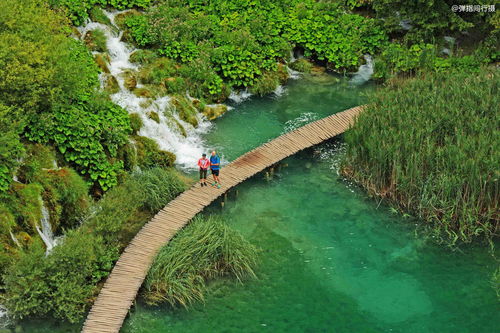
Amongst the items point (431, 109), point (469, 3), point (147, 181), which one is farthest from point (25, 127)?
point (469, 3)

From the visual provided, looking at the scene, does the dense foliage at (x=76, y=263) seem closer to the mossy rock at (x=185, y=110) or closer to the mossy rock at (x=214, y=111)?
the mossy rock at (x=185, y=110)

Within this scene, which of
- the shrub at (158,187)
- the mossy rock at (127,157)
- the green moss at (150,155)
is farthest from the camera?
the green moss at (150,155)

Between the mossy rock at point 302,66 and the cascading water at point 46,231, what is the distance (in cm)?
1451

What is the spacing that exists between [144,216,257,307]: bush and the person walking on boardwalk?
2.04m

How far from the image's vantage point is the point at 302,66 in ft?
99.6

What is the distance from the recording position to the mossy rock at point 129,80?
2575 cm

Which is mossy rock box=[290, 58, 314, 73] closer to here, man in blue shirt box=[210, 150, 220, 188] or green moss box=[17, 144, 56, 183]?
man in blue shirt box=[210, 150, 220, 188]

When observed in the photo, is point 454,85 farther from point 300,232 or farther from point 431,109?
point 300,232

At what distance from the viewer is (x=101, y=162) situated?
71.2ft

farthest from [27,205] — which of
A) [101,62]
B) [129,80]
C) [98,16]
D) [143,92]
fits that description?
[98,16]

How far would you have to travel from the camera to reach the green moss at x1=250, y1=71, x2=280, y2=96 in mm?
28438

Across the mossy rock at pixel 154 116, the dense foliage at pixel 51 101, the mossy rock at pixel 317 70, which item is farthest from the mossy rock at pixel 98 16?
the mossy rock at pixel 317 70

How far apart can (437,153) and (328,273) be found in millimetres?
5417

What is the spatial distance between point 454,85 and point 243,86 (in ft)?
28.9
